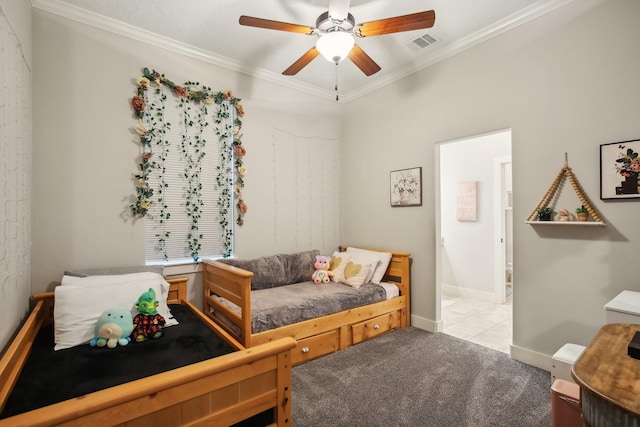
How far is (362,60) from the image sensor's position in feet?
7.89

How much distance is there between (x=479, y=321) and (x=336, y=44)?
10.9 feet

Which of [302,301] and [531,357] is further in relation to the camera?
[302,301]

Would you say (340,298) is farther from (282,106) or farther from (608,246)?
(282,106)

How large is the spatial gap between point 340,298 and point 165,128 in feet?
7.46

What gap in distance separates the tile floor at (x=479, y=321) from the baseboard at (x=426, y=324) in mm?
Answer: 124

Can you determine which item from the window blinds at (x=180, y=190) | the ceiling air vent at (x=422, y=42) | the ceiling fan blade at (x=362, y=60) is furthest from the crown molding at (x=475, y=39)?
the window blinds at (x=180, y=190)

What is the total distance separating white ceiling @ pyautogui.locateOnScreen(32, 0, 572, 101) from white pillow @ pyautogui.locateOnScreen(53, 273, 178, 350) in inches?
83.2

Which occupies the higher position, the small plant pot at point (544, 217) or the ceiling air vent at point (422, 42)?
the ceiling air vent at point (422, 42)

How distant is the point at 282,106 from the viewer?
3.70 m

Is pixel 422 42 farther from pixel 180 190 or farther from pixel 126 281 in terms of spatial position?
pixel 126 281

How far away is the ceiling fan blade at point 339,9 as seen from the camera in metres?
1.94

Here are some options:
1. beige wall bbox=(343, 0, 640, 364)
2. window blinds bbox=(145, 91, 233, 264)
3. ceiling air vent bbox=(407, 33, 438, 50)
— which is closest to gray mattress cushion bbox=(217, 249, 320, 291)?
window blinds bbox=(145, 91, 233, 264)

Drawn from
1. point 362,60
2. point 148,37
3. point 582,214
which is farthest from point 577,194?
point 148,37

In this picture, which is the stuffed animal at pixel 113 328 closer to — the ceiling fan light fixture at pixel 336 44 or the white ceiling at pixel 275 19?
the ceiling fan light fixture at pixel 336 44
